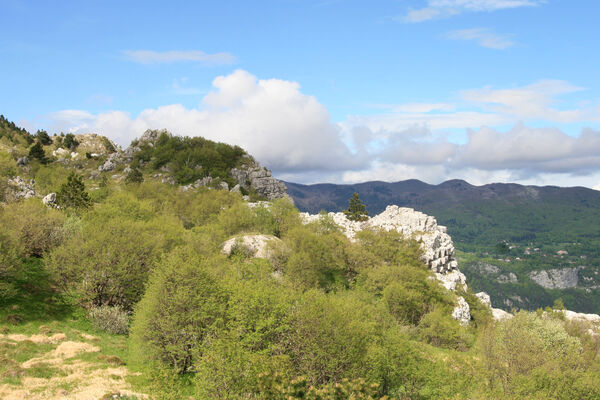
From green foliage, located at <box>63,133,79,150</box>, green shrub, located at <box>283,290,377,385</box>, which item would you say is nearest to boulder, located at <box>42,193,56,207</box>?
green shrub, located at <box>283,290,377,385</box>

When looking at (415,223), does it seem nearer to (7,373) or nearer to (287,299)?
(287,299)

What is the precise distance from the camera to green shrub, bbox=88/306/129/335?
45344mm

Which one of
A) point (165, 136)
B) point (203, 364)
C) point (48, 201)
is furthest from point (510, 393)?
point (165, 136)

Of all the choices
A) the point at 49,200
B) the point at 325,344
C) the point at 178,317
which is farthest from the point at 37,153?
the point at 325,344

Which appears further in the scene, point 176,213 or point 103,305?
point 176,213

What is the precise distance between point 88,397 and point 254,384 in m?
14.1

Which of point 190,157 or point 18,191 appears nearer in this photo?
point 18,191

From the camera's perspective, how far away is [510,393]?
3684cm

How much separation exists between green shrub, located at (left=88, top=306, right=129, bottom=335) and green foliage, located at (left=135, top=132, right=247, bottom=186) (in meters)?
115

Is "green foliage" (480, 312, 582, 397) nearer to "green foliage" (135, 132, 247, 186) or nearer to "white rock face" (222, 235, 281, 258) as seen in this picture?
"white rock face" (222, 235, 281, 258)

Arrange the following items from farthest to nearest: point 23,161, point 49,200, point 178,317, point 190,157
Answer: point 190,157
point 23,161
point 49,200
point 178,317

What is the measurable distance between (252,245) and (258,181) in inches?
3912

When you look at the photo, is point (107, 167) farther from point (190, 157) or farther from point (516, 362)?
point (516, 362)

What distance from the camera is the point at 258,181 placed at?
177 metres
